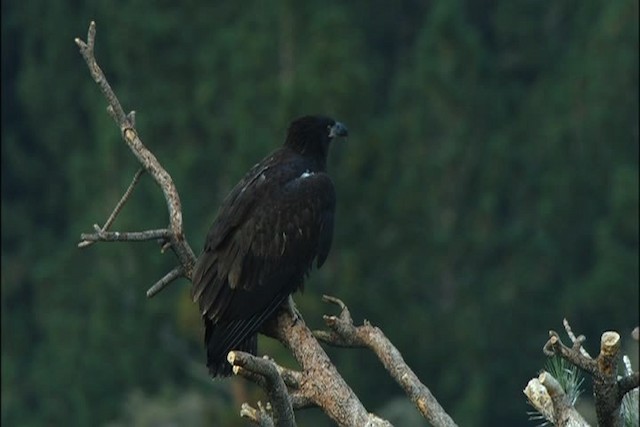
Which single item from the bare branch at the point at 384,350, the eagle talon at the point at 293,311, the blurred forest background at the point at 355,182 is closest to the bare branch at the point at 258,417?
the bare branch at the point at 384,350

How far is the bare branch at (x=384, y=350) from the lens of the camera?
27.6 feet

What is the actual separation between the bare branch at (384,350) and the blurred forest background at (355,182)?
69.6 feet

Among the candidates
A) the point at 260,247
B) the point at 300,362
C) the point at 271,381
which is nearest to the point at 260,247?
the point at 260,247

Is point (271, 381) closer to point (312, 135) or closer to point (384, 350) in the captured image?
point (384, 350)

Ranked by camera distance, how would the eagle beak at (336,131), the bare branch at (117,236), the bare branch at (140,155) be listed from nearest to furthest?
the bare branch at (117,236), the bare branch at (140,155), the eagle beak at (336,131)

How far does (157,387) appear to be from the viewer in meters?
37.3

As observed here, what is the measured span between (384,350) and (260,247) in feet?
5.67

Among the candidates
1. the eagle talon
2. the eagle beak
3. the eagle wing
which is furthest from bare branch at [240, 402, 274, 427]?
the eagle beak

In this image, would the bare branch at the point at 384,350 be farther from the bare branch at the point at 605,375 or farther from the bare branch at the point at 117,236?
the bare branch at the point at 605,375

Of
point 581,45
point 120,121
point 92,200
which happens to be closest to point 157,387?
point 92,200

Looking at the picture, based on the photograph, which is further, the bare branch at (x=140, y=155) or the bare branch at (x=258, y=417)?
the bare branch at (x=140, y=155)

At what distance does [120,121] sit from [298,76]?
3002cm

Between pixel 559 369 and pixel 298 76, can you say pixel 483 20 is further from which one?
pixel 559 369

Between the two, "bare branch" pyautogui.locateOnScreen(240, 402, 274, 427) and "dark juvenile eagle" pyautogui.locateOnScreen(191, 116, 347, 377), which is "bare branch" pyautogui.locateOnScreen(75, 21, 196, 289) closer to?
"dark juvenile eagle" pyautogui.locateOnScreen(191, 116, 347, 377)
